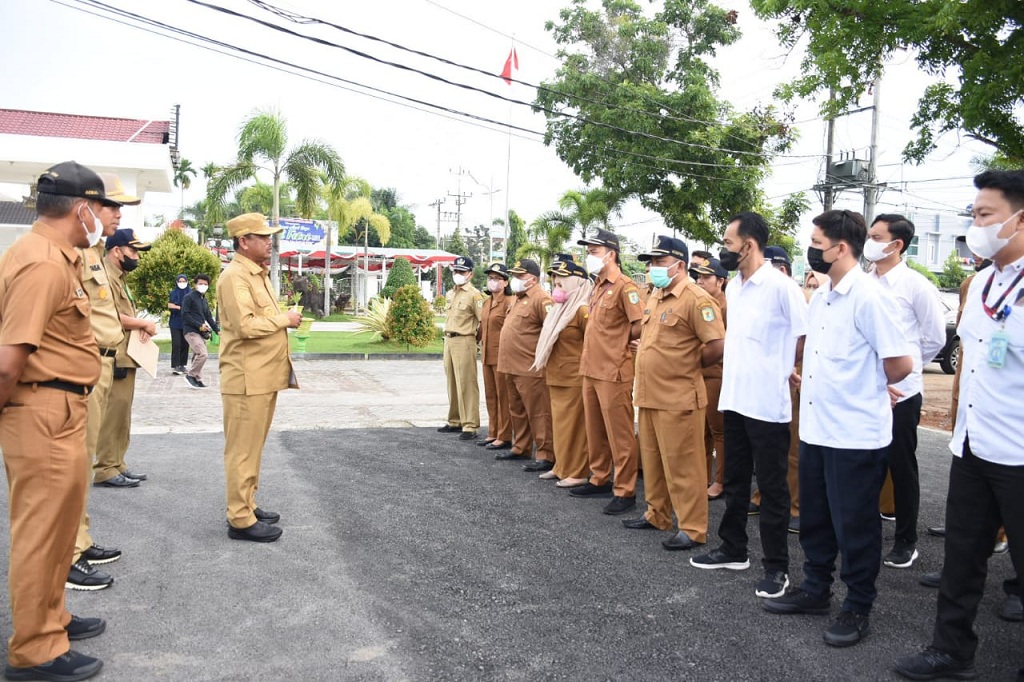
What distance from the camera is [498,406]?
8617 mm

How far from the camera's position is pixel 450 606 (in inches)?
160

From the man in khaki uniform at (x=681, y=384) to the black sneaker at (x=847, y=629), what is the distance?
54.4 inches

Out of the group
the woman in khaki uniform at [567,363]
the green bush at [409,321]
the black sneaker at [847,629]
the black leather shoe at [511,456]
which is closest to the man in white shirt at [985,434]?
the black sneaker at [847,629]

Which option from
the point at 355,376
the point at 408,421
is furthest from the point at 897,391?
the point at 355,376

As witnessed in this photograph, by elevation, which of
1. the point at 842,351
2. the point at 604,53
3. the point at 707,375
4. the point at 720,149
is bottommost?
the point at 707,375

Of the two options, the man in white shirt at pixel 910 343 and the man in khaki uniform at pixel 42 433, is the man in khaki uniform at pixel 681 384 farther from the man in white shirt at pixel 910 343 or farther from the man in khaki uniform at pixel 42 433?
the man in khaki uniform at pixel 42 433

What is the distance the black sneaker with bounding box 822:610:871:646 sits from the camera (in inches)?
146

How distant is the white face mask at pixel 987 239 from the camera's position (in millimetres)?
3297

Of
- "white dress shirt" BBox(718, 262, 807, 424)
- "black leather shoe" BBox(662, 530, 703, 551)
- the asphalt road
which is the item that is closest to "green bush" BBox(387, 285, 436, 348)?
the asphalt road

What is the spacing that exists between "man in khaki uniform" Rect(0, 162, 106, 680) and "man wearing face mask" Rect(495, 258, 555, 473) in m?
4.63

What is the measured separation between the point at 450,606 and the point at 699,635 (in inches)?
49.0

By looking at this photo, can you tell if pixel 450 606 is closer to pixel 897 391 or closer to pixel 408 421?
pixel 897 391

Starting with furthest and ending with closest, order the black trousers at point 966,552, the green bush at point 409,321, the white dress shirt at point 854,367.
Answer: the green bush at point 409,321
the white dress shirt at point 854,367
the black trousers at point 966,552

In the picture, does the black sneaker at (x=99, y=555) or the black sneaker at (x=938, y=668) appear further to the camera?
the black sneaker at (x=99, y=555)
